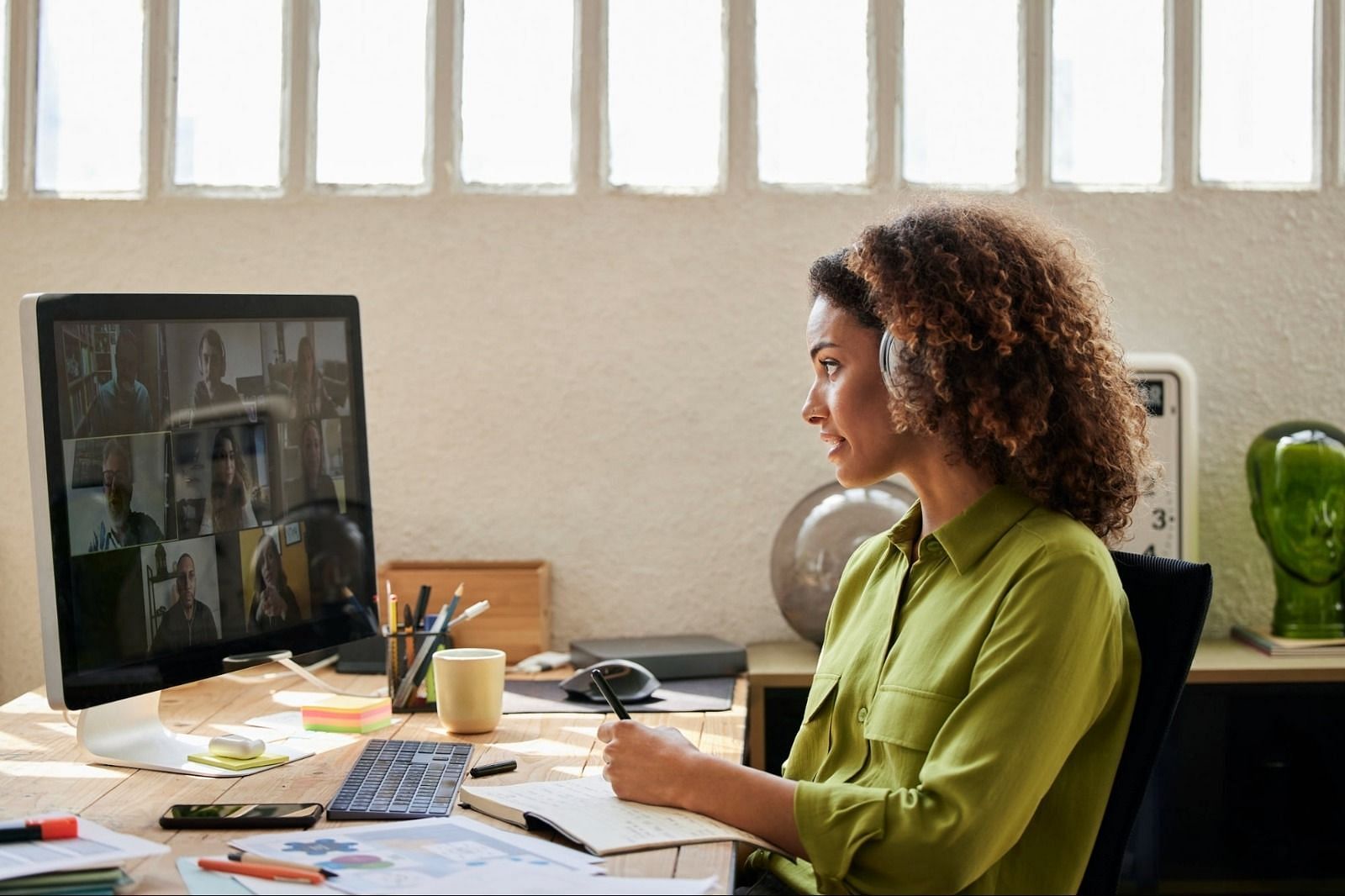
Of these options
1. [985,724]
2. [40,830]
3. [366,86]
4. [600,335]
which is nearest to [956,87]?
[600,335]

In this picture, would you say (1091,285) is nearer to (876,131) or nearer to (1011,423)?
(1011,423)

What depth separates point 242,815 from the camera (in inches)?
57.9

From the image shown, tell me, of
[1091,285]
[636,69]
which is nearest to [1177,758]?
[1091,285]

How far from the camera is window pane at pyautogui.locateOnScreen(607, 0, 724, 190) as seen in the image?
2926 mm

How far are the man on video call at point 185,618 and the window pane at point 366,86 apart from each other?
1358mm

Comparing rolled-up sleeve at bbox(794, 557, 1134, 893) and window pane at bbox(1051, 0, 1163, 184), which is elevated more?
window pane at bbox(1051, 0, 1163, 184)

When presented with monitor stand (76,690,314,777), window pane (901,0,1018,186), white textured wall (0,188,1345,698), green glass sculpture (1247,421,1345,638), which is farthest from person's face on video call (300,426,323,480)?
green glass sculpture (1247,421,1345,638)

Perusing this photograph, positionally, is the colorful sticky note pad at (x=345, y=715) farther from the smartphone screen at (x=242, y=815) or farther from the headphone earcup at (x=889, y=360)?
the headphone earcup at (x=889, y=360)

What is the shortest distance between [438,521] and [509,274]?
0.54 meters

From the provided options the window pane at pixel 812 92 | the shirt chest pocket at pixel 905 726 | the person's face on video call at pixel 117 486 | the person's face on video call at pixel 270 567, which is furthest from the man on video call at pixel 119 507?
the window pane at pixel 812 92

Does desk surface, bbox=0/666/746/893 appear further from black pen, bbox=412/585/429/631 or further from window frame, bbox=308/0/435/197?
window frame, bbox=308/0/435/197

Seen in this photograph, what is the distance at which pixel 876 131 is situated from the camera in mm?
2916

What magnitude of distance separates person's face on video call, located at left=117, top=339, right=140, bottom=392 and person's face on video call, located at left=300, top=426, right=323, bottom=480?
318 mm

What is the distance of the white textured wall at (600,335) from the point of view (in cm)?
287
